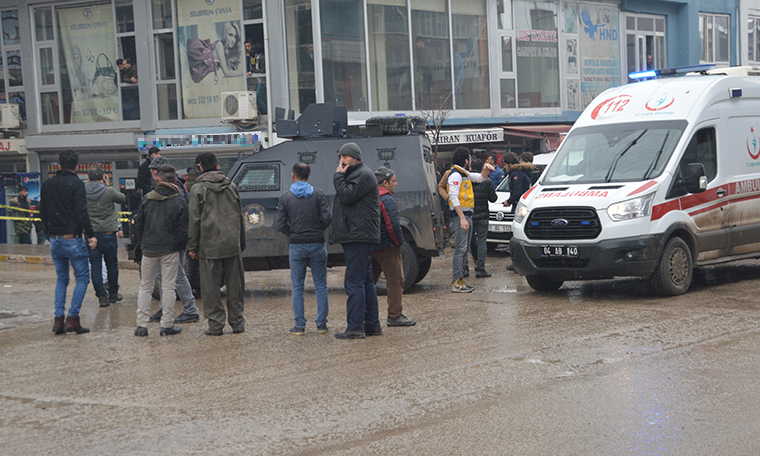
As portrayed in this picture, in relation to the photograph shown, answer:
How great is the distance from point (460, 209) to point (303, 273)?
323 centimetres

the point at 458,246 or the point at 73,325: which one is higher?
the point at 458,246

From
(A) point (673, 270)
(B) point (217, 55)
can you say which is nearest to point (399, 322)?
(A) point (673, 270)

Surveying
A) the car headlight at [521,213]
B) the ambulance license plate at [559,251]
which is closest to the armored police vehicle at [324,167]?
the car headlight at [521,213]

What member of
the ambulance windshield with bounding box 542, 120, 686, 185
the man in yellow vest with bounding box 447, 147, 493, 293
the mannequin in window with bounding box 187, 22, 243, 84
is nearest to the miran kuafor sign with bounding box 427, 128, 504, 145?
the mannequin in window with bounding box 187, 22, 243, 84

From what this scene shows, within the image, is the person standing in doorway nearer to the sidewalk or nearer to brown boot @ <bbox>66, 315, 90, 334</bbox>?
the sidewalk

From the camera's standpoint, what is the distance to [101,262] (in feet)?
34.0

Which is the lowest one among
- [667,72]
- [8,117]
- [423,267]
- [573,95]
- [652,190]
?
[423,267]

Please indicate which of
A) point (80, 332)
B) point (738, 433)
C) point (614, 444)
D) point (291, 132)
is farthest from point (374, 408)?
point (291, 132)

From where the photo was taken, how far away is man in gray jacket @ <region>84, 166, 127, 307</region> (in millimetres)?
10312

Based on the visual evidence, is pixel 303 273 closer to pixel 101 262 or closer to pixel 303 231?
pixel 303 231

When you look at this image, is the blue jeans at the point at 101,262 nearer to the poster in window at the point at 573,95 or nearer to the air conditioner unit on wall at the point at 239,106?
the air conditioner unit on wall at the point at 239,106

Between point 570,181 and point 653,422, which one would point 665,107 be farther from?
point 653,422

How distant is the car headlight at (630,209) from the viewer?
352 inches

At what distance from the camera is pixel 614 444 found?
434cm
